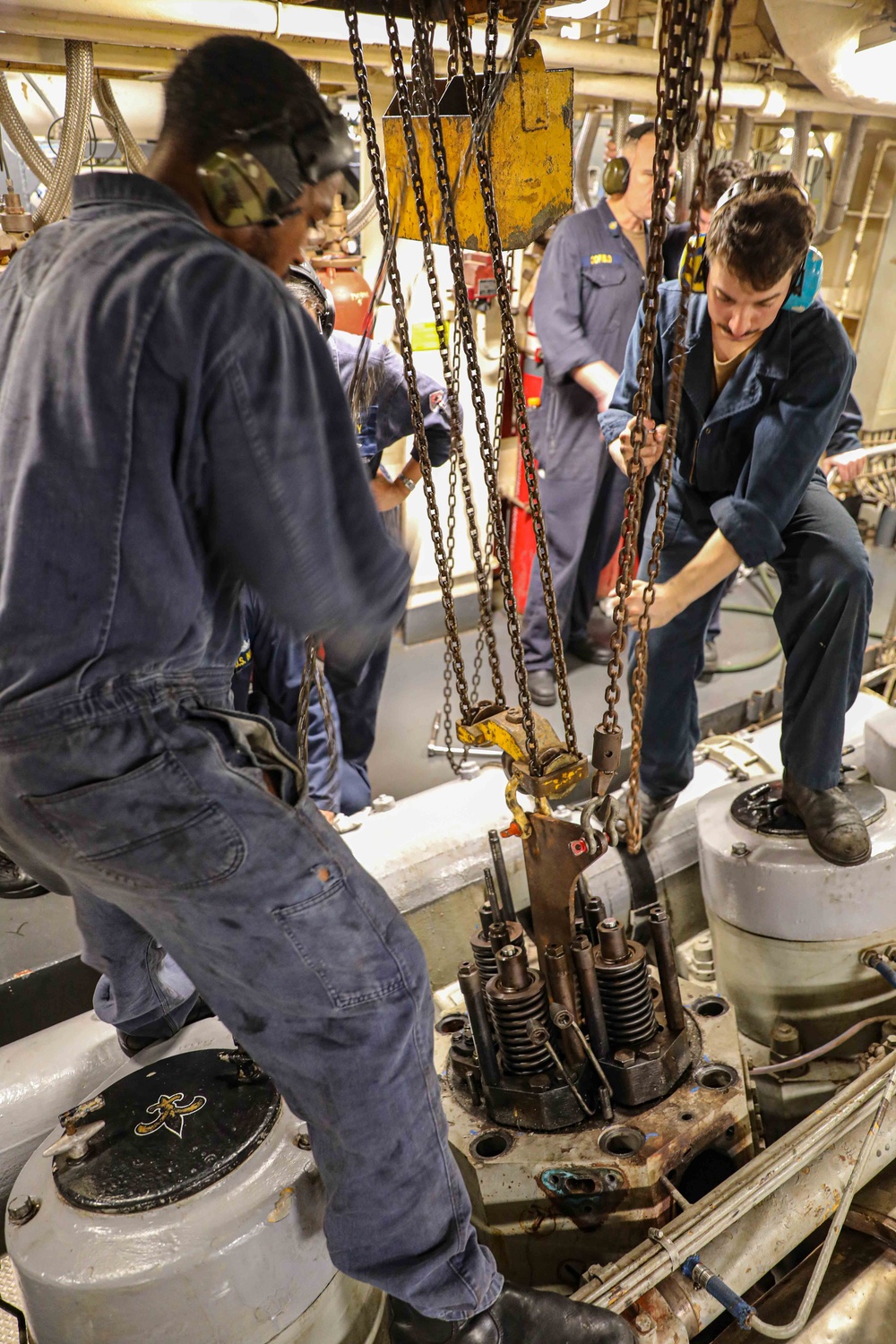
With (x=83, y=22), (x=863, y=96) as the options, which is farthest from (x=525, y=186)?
(x=863, y=96)

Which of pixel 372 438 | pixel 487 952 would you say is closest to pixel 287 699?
pixel 372 438

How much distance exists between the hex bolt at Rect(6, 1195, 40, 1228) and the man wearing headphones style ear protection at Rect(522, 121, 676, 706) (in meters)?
3.01

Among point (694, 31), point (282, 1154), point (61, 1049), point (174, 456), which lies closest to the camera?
point (174, 456)

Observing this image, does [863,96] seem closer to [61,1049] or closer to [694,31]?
[694,31]

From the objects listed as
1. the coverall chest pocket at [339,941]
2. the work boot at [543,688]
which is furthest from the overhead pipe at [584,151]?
the coverall chest pocket at [339,941]

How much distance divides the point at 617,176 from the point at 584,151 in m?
1.12

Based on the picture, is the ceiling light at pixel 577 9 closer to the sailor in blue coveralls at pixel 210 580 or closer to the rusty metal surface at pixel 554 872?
the sailor in blue coveralls at pixel 210 580

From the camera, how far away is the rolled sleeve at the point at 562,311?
411 centimetres

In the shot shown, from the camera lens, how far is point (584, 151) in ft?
16.5

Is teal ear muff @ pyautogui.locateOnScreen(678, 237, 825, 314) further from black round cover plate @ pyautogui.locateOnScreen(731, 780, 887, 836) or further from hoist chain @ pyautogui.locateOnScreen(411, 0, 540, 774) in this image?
black round cover plate @ pyautogui.locateOnScreen(731, 780, 887, 836)

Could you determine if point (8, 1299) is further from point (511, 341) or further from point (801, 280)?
point (801, 280)

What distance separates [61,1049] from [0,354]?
169cm

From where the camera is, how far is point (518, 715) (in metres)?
2.04

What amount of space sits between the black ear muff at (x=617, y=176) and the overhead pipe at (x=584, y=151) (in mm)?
567
